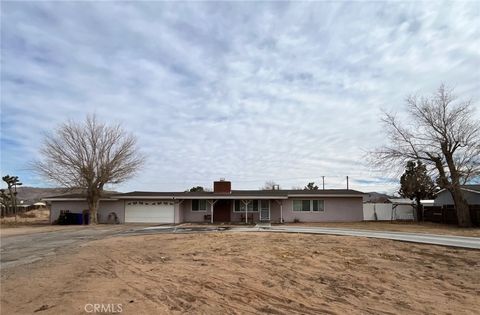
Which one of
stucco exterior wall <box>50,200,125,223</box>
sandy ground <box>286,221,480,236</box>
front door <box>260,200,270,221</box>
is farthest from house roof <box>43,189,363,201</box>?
sandy ground <box>286,221,480,236</box>

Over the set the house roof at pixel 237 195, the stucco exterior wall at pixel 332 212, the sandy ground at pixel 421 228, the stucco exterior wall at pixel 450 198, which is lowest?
the sandy ground at pixel 421 228

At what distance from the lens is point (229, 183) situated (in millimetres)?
35969

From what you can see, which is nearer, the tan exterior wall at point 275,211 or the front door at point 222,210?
the tan exterior wall at point 275,211

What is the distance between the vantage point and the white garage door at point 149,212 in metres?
34.2

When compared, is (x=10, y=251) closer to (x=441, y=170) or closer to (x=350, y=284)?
(x=350, y=284)

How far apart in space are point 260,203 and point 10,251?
2165cm

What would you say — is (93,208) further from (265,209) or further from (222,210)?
(265,209)

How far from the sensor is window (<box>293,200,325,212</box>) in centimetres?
3388

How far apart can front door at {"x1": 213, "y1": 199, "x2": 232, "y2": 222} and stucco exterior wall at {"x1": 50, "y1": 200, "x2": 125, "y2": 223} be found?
330 inches

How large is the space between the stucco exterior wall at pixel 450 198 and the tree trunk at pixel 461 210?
6882mm

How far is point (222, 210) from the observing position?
115 ft

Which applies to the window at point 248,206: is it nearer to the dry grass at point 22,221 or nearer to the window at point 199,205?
the window at point 199,205

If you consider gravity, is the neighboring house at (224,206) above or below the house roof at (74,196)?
below

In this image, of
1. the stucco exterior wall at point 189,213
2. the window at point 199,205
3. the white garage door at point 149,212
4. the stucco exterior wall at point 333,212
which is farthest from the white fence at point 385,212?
the white garage door at point 149,212
